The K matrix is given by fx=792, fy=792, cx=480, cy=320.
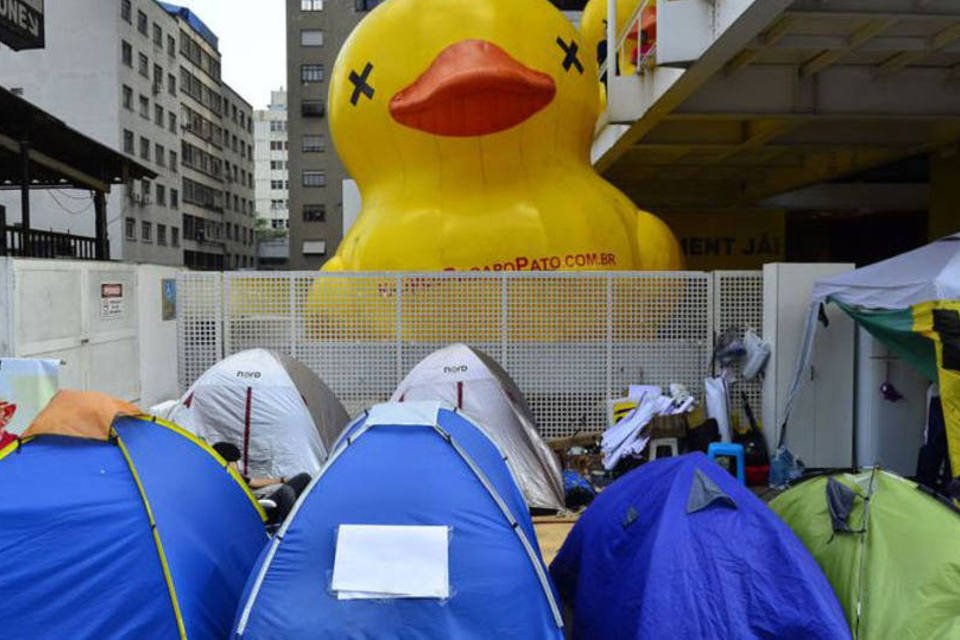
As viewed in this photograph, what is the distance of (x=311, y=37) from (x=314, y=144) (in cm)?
584

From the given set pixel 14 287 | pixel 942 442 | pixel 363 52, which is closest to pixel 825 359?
pixel 942 442

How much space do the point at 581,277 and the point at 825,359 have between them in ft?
8.71

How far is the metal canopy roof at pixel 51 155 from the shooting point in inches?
451

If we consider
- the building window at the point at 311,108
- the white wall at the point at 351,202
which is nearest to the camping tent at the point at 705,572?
the white wall at the point at 351,202

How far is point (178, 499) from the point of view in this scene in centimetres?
390

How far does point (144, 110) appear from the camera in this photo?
129 feet

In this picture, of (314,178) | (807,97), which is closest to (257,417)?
(807,97)

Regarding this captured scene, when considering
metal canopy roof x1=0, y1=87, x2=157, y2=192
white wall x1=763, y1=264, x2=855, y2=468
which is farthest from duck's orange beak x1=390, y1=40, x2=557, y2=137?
metal canopy roof x1=0, y1=87, x2=157, y2=192

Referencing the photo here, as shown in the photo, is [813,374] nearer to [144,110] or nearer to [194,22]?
[144,110]

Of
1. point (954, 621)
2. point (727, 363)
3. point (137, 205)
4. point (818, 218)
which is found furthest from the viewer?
point (137, 205)

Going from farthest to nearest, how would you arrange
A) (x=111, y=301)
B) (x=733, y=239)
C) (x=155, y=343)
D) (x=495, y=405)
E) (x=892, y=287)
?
1. (x=733, y=239)
2. (x=155, y=343)
3. (x=111, y=301)
4. (x=495, y=405)
5. (x=892, y=287)

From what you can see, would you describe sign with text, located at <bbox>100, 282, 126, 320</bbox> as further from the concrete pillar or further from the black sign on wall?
the concrete pillar

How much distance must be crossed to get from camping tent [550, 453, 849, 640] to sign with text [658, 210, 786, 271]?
14.4 metres

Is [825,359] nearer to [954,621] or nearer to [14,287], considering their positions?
[954,621]
